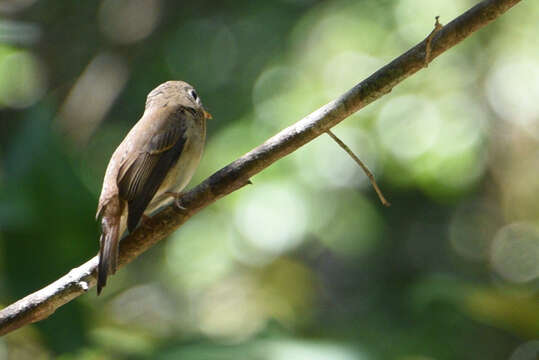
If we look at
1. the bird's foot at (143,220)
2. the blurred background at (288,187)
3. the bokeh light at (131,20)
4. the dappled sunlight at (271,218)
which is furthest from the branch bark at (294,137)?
the bokeh light at (131,20)

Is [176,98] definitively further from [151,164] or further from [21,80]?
[21,80]

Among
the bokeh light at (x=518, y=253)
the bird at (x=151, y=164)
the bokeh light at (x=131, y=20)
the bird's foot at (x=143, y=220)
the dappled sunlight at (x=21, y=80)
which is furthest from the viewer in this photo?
the bokeh light at (x=131, y=20)

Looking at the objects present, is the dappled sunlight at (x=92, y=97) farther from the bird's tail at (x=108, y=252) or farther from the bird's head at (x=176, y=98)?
the bird's tail at (x=108, y=252)

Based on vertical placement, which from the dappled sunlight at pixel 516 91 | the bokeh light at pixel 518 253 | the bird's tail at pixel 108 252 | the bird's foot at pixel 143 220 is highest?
the dappled sunlight at pixel 516 91

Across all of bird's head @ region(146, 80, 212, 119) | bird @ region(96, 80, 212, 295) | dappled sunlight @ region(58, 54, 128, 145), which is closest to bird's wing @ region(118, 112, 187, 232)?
bird @ region(96, 80, 212, 295)

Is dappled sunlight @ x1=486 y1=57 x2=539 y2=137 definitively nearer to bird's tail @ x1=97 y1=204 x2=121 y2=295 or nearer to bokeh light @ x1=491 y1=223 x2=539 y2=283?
bokeh light @ x1=491 y1=223 x2=539 y2=283

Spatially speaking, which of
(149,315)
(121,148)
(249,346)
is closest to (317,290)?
(149,315)

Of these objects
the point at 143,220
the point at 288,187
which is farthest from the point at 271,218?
the point at 143,220
